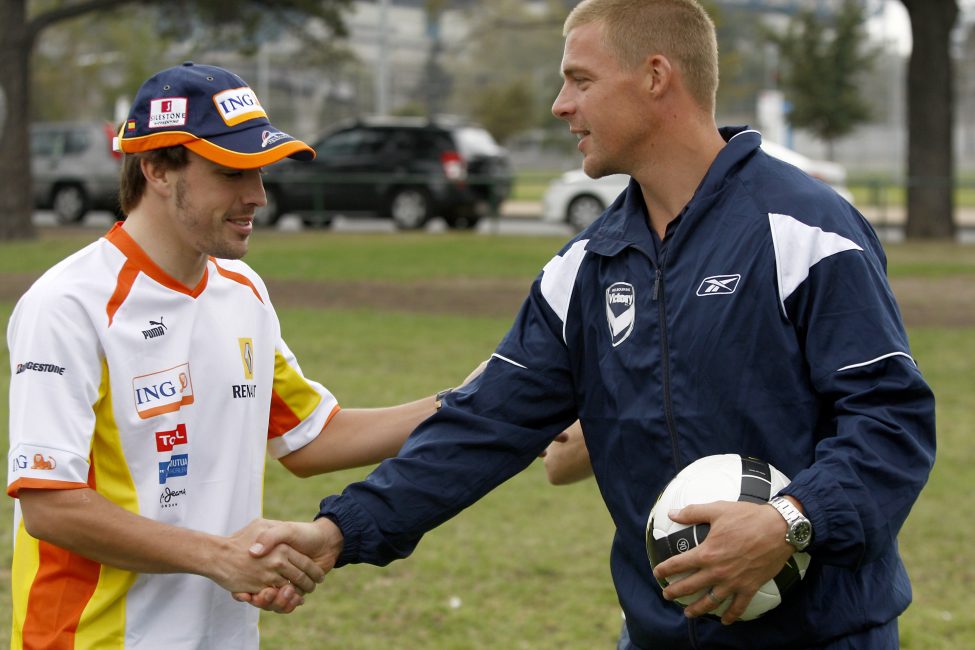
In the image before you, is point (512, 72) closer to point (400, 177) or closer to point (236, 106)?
point (400, 177)

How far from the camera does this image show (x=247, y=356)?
136 inches

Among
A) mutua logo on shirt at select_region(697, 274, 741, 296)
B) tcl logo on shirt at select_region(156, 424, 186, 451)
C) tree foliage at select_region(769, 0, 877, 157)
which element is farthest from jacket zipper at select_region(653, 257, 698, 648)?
tree foliage at select_region(769, 0, 877, 157)

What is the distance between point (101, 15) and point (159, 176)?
23875 mm

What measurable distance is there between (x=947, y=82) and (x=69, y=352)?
22.1 metres

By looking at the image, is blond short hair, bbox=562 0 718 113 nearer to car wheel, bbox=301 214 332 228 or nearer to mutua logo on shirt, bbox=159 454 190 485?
mutua logo on shirt, bbox=159 454 190 485

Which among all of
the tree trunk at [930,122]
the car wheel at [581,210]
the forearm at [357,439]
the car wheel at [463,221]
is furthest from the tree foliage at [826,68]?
the forearm at [357,439]

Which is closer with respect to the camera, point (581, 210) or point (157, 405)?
point (157, 405)

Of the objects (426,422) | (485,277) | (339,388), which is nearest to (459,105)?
(485,277)

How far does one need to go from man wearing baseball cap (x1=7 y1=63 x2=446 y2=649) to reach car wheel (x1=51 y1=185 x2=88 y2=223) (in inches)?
1039

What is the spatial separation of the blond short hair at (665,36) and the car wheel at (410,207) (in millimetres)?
22678

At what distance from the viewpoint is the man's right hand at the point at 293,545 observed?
3.35m

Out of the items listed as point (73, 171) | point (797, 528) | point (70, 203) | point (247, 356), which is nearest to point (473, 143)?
point (73, 171)

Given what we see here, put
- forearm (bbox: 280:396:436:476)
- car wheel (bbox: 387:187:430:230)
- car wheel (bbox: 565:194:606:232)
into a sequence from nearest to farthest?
forearm (bbox: 280:396:436:476) → car wheel (bbox: 565:194:606:232) → car wheel (bbox: 387:187:430:230)

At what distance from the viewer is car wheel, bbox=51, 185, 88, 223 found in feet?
93.8
